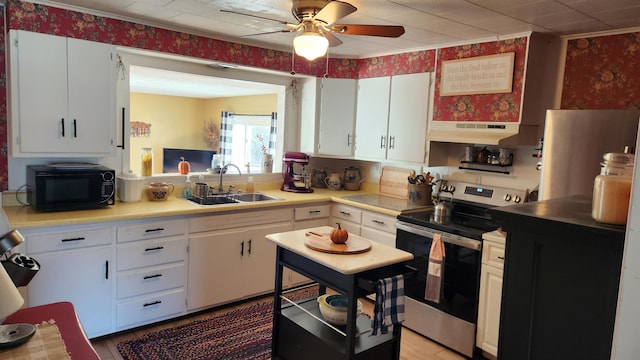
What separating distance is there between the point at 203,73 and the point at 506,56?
2.50 m

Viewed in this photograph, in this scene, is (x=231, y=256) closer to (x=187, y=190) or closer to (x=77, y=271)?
(x=187, y=190)

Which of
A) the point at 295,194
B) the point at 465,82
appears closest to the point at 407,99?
the point at 465,82

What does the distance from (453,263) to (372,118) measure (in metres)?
1.68

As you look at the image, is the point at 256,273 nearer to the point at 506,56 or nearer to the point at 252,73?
the point at 252,73

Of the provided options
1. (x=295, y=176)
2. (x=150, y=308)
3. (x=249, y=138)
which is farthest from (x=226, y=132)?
(x=150, y=308)

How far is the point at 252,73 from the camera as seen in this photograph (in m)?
4.16

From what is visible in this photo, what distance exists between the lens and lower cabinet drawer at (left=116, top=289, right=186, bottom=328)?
3014 millimetres

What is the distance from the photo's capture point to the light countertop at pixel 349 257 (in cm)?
204

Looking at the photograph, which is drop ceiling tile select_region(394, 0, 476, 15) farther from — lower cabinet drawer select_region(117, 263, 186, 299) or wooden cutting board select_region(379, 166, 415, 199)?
lower cabinet drawer select_region(117, 263, 186, 299)

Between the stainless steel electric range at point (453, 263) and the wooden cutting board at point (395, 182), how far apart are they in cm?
58

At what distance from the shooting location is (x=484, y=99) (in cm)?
328

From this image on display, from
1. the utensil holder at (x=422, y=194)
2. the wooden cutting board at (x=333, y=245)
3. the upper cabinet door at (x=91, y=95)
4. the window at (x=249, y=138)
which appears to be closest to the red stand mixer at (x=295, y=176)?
the utensil holder at (x=422, y=194)

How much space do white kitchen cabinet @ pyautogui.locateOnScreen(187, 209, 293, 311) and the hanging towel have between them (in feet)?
4.40

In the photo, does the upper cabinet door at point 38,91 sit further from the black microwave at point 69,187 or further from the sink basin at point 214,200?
the sink basin at point 214,200
